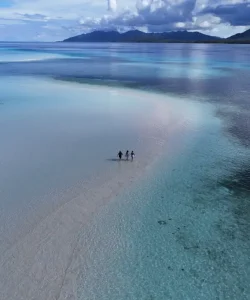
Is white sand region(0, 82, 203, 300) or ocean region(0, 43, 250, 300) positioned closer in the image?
white sand region(0, 82, 203, 300)

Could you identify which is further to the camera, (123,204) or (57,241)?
(123,204)

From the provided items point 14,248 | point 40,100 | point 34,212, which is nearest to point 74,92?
point 40,100

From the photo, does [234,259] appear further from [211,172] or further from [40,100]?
[40,100]

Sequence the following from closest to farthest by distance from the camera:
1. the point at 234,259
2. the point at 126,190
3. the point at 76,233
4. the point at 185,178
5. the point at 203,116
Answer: the point at 234,259 < the point at 76,233 < the point at 126,190 < the point at 185,178 < the point at 203,116

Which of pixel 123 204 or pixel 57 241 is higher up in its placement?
pixel 57 241
